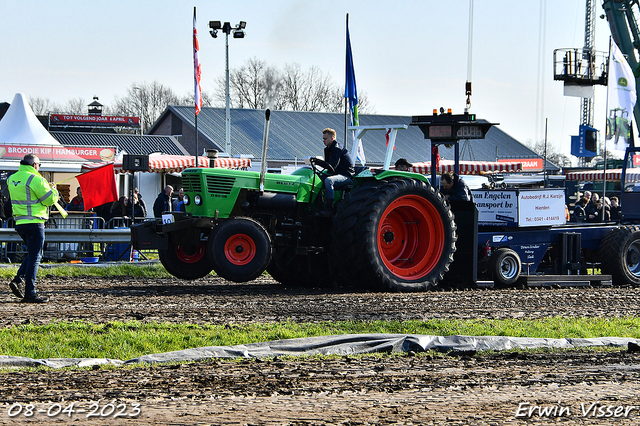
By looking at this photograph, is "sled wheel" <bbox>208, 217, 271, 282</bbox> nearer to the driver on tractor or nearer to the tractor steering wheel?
the driver on tractor

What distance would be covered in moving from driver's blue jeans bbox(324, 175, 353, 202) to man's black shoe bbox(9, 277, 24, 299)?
4130 mm

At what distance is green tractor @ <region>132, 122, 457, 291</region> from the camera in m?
10.5

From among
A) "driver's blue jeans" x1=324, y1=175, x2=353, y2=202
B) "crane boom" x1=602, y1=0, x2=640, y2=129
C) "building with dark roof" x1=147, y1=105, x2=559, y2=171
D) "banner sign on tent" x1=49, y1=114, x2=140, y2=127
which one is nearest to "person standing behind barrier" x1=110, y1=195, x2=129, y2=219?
"driver's blue jeans" x1=324, y1=175, x2=353, y2=202

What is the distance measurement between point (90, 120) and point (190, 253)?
183ft

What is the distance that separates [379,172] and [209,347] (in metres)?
5.77

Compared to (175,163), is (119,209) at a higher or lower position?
lower

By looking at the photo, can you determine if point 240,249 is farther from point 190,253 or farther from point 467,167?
point 467,167

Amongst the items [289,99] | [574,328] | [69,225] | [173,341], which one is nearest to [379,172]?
[574,328]

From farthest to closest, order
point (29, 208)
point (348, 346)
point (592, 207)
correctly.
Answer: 1. point (592, 207)
2. point (29, 208)
3. point (348, 346)

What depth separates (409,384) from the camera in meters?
5.23

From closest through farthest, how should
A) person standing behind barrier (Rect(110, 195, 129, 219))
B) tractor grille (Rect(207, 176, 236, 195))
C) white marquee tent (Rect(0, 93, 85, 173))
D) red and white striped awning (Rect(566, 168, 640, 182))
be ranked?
tractor grille (Rect(207, 176, 236, 195)) → person standing behind barrier (Rect(110, 195, 129, 219)) → white marquee tent (Rect(0, 93, 85, 173)) → red and white striped awning (Rect(566, 168, 640, 182))

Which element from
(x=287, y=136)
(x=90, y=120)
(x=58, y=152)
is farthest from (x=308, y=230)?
(x=90, y=120)

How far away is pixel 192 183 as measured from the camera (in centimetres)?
1098

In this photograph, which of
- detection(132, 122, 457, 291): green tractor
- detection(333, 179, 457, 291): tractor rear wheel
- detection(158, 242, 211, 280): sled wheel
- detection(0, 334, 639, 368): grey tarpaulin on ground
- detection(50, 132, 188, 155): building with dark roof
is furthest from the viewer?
detection(50, 132, 188, 155): building with dark roof
